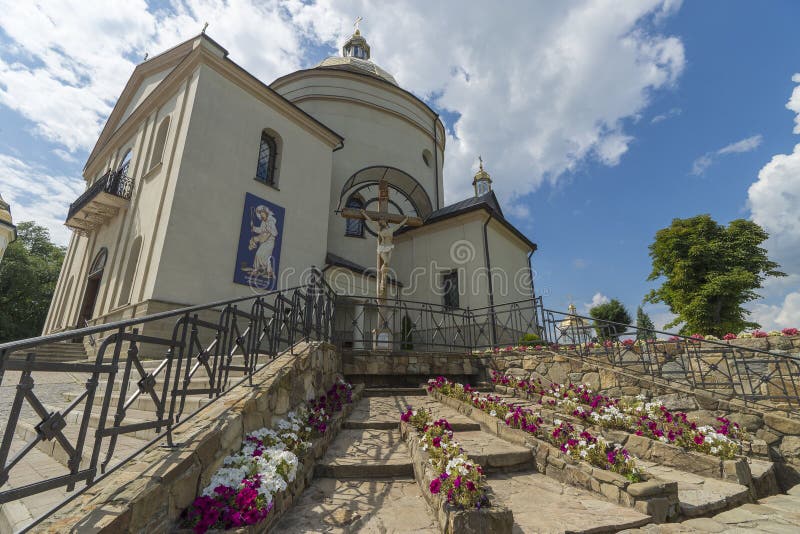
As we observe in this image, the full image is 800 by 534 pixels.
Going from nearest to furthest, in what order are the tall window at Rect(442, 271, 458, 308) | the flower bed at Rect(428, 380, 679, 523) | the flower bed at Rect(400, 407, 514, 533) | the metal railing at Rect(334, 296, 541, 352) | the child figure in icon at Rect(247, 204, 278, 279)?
the flower bed at Rect(400, 407, 514, 533) < the flower bed at Rect(428, 380, 679, 523) < the metal railing at Rect(334, 296, 541, 352) < the child figure in icon at Rect(247, 204, 278, 279) < the tall window at Rect(442, 271, 458, 308)

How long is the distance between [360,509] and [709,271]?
24180 millimetres

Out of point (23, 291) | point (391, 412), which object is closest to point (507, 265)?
point (391, 412)

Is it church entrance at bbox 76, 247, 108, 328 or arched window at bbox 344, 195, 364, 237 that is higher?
arched window at bbox 344, 195, 364, 237

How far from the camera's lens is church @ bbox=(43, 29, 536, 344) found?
10570 mm

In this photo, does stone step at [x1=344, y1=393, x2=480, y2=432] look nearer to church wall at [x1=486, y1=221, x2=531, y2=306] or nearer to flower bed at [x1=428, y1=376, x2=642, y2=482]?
flower bed at [x1=428, y1=376, x2=642, y2=482]

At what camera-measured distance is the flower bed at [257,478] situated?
Answer: 2664mm

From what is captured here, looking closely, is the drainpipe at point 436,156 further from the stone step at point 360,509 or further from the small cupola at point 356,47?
the stone step at point 360,509

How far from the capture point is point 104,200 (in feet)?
41.7

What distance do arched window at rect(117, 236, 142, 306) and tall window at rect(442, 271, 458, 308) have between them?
11.2m

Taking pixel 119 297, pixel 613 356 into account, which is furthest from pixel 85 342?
Answer: pixel 613 356

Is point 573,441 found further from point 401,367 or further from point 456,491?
point 401,367

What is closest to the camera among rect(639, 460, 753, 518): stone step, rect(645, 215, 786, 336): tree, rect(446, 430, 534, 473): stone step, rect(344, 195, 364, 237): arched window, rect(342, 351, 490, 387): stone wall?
rect(639, 460, 753, 518): stone step

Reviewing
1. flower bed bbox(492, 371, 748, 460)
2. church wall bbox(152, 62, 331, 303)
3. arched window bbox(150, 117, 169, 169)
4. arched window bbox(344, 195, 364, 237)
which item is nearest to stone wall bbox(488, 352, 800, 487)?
flower bed bbox(492, 371, 748, 460)

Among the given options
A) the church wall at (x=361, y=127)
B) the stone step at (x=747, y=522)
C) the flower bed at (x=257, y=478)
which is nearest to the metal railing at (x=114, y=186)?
the church wall at (x=361, y=127)
